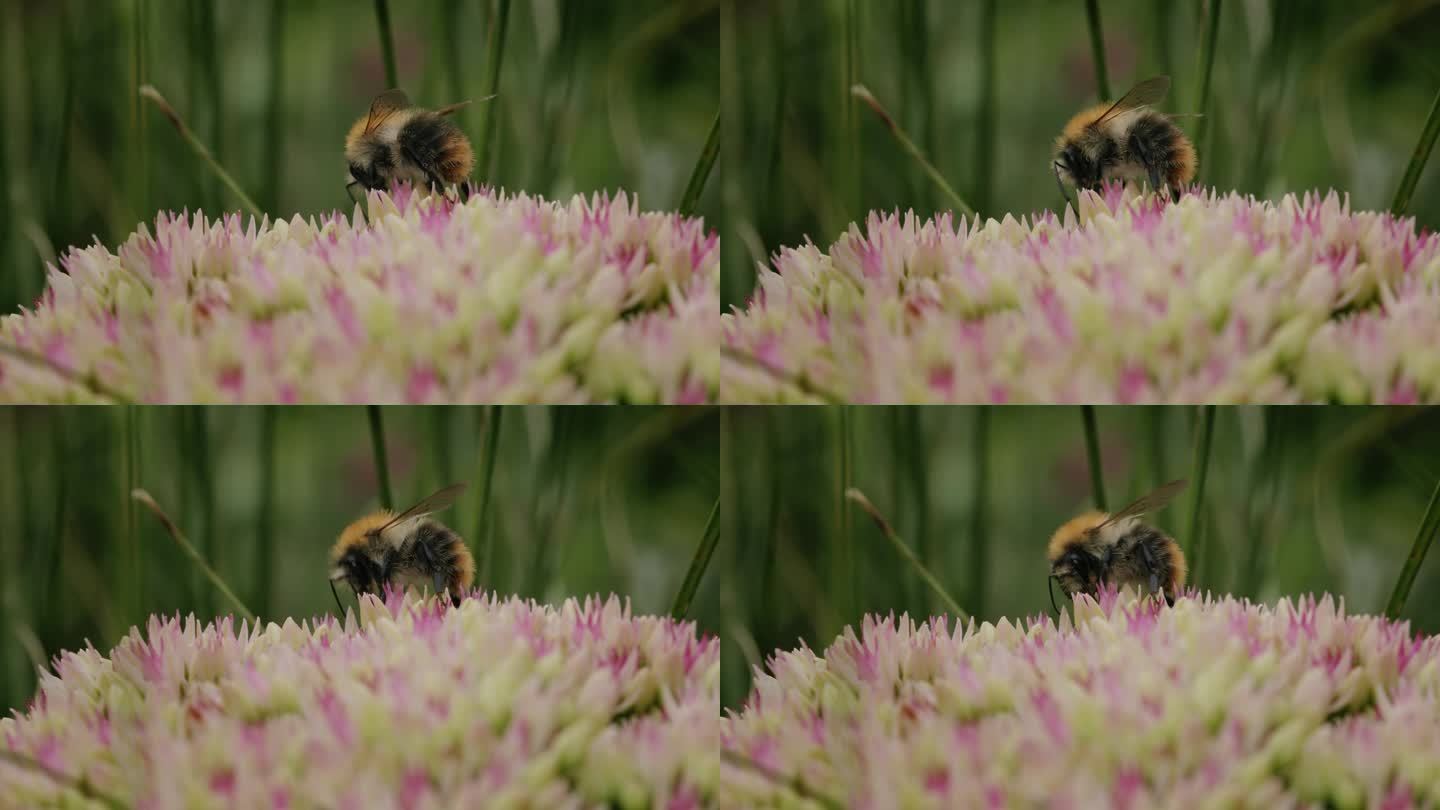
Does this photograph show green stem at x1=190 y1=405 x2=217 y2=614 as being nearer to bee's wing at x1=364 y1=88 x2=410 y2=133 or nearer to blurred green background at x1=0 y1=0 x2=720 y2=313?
blurred green background at x1=0 y1=0 x2=720 y2=313

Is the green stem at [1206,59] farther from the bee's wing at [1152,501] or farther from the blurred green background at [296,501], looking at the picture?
the blurred green background at [296,501]

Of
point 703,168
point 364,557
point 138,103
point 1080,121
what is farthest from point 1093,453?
point 138,103

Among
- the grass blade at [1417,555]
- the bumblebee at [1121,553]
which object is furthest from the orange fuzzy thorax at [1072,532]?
the grass blade at [1417,555]

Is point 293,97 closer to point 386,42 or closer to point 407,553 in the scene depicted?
point 386,42

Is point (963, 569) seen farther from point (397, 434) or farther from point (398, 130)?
point (398, 130)

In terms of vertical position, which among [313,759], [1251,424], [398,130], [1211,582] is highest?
[398,130]

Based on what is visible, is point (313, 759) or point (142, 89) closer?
point (313, 759)

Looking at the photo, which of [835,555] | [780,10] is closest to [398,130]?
[780,10]
